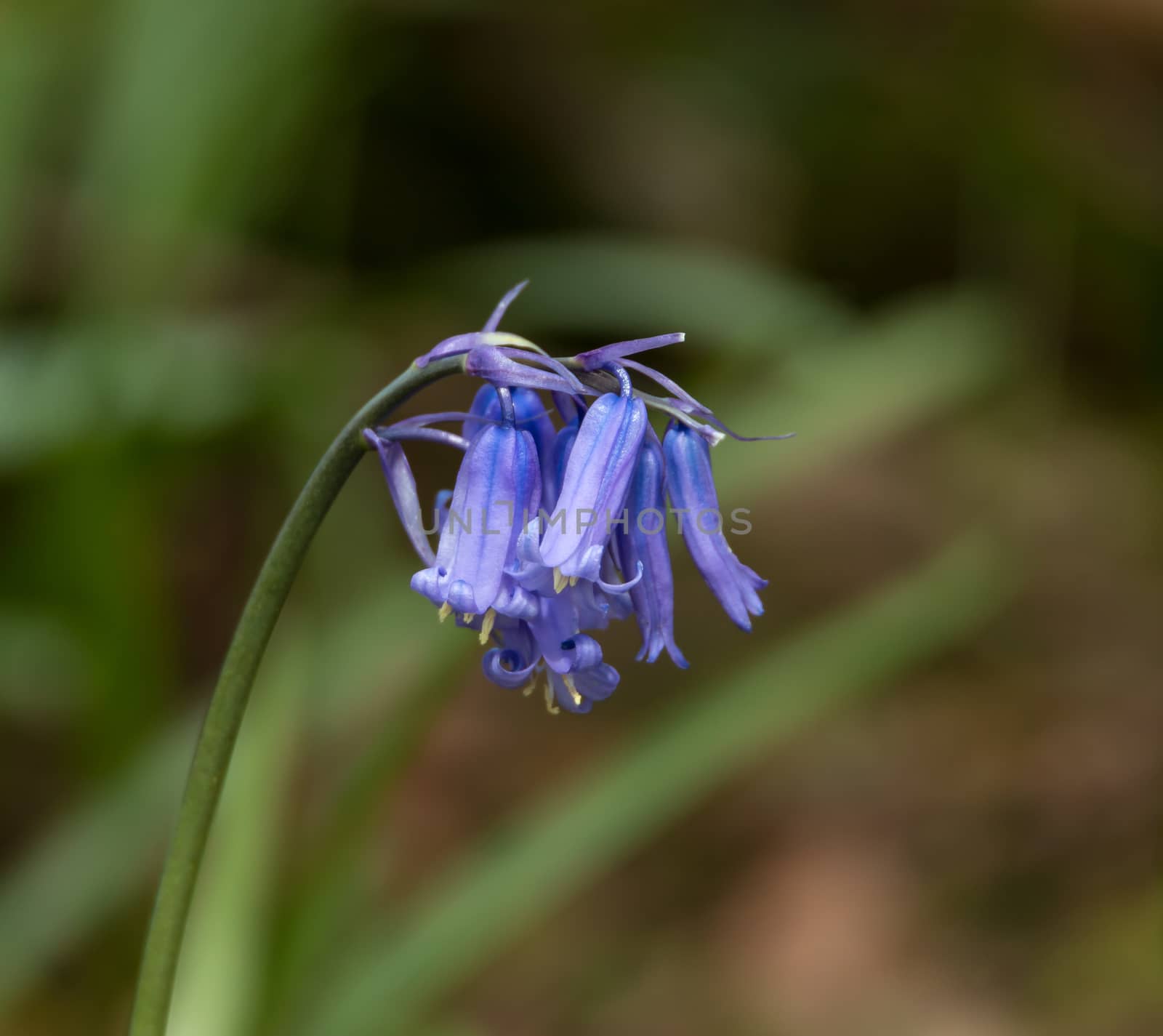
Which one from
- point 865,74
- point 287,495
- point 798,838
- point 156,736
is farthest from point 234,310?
point 865,74

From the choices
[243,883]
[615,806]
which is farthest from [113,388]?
[615,806]

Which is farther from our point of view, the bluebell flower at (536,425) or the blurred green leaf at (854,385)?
the blurred green leaf at (854,385)

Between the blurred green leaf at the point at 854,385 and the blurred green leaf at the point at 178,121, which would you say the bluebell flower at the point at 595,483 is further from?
the blurred green leaf at the point at 178,121

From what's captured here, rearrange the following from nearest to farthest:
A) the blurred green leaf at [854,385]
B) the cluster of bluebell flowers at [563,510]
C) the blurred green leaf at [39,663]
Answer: the cluster of bluebell flowers at [563,510], the blurred green leaf at [854,385], the blurred green leaf at [39,663]

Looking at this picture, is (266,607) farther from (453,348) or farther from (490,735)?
(490,735)

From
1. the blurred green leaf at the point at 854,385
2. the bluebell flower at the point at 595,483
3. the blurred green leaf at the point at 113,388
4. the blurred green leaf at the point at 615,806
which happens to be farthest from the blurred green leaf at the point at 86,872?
the bluebell flower at the point at 595,483
